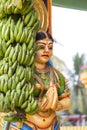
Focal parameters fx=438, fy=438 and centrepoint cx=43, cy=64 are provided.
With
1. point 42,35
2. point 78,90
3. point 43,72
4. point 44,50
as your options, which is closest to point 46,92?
point 43,72

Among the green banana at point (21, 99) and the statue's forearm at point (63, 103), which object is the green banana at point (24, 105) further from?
the statue's forearm at point (63, 103)

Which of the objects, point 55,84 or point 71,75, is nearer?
point 55,84

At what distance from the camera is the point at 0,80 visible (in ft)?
7.35

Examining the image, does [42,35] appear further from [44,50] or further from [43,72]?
[43,72]

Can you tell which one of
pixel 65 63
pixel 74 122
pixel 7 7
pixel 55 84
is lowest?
pixel 74 122

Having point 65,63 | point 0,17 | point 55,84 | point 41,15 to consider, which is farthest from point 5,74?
point 65,63

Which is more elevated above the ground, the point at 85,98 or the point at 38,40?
the point at 38,40

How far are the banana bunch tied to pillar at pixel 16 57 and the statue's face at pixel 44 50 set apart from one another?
1.14 ft

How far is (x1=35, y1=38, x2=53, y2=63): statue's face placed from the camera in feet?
9.05

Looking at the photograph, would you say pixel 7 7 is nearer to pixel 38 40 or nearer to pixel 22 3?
pixel 22 3

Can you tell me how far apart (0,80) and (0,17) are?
36cm

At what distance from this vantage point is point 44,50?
2.76 m

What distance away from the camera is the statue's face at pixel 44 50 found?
9.05ft

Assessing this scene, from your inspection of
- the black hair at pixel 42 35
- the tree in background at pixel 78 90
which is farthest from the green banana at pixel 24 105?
the tree in background at pixel 78 90
